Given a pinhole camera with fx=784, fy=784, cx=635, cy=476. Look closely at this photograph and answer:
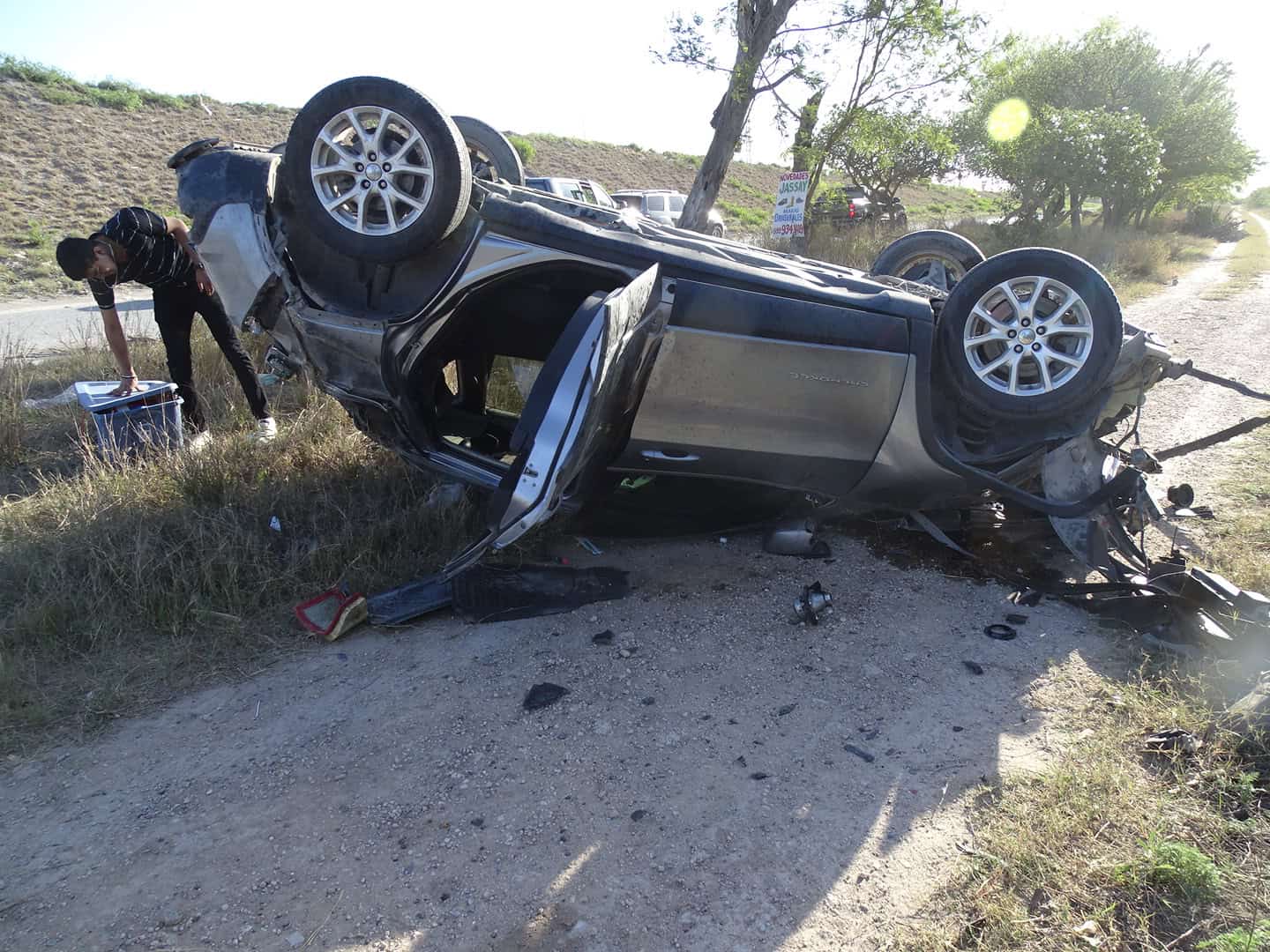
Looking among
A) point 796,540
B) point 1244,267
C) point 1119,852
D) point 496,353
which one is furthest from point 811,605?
point 1244,267

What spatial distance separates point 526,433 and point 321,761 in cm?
131

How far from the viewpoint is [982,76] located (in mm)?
12703

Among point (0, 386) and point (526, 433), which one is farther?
point (0, 386)

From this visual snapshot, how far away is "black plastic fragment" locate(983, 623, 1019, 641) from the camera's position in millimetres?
3447

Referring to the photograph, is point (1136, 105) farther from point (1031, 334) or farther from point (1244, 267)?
point (1031, 334)

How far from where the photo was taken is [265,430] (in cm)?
516

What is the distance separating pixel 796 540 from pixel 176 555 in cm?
300

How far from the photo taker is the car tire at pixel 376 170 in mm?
3371

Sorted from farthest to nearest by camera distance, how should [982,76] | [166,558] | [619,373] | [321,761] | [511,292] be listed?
[982,76]
[511,292]
[166,558]
[619,373]
[321,761]

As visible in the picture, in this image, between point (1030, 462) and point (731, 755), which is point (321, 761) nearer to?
point (731, 755)

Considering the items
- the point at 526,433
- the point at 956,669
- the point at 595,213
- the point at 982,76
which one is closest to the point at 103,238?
the point at 595,213

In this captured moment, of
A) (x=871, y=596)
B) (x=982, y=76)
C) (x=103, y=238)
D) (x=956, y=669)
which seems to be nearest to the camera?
(x=956, y=669)

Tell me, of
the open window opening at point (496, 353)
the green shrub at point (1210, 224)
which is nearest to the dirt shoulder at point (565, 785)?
the open window opening at point (496, 353)

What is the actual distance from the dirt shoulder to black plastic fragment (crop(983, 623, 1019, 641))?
0.05m
